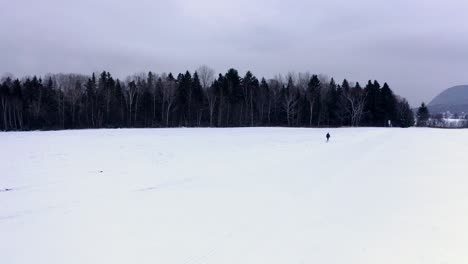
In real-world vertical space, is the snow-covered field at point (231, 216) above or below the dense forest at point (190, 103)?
below

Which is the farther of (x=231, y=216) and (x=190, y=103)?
(x=190, y=103)

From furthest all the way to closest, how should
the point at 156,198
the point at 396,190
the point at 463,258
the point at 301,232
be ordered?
1. the point at 396,190
2. the point at 156,198
3. the point at 301,232
4. the point at 463,258

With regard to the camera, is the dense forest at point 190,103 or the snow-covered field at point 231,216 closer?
the snow-covered field at point 231,216

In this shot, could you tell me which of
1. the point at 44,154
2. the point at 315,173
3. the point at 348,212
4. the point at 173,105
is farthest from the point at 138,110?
the point at 348,212

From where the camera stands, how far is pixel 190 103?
71.4 metres

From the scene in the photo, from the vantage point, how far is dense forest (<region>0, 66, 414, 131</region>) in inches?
2699

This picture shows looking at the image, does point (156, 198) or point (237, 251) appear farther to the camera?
point (156, 198)

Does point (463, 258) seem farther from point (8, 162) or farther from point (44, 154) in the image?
point (44, 154)

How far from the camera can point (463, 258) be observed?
5066 millimetres

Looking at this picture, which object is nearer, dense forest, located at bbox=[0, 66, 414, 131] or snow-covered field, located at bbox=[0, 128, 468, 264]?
snow-covered field, located at bbox=[0, 128, 468, 264]

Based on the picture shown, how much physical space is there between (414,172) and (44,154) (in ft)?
55.8

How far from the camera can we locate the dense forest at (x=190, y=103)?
225 ft

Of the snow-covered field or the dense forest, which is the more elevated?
the dense forest

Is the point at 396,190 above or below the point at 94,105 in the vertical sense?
below
